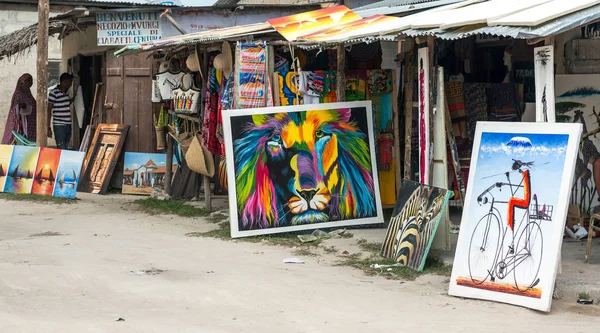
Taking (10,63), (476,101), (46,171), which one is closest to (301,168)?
(476,101)

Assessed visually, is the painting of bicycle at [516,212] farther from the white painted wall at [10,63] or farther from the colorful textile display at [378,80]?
the white painted wall at [10,63]

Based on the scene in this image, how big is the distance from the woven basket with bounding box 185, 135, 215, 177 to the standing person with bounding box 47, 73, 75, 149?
539 cm

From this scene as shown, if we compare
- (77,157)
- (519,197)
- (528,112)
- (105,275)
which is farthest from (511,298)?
(77,157)

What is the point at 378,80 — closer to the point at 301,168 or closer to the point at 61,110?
the point at 301,168

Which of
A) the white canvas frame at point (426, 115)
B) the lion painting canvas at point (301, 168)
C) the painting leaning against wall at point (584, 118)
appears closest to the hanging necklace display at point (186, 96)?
the lion painting canvas at point (301, 168)

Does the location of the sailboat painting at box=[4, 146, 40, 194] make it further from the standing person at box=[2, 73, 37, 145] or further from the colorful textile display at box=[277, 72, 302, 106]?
the colorful textile display at box=[277, 72, 302, 106]

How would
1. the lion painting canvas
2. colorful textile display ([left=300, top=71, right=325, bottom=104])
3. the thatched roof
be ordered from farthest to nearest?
the thatched roof → colorful textile display ([left=300, top=71, right=325, bottom=104]) → the lion painting canvas

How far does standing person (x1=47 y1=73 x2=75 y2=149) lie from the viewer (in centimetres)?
1647

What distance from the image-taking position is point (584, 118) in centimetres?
972

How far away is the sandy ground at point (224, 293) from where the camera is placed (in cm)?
638

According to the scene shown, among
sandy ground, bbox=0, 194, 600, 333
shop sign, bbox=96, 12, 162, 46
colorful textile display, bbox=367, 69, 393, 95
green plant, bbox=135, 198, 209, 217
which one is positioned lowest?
sandy ground, bbox=0, 194, 600, 333

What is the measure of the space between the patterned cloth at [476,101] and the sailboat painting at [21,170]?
687cm

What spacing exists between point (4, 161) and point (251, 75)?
5.93 m

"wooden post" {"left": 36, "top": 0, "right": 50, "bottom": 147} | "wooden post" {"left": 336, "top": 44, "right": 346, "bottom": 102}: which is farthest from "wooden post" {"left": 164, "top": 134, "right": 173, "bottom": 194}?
"wooden post" {"left": 336, "top": 44, "right": 346, "bottom": 102}
